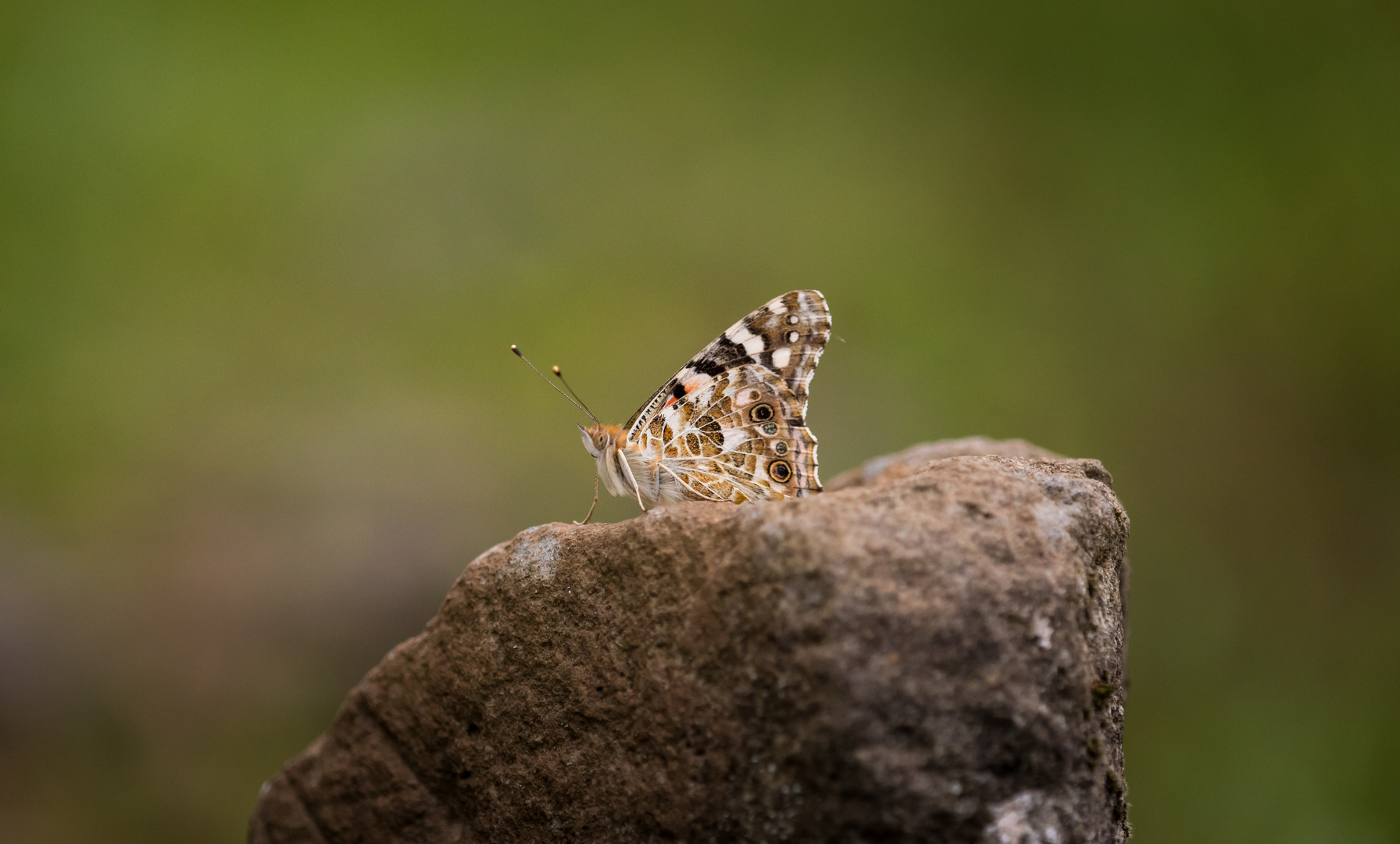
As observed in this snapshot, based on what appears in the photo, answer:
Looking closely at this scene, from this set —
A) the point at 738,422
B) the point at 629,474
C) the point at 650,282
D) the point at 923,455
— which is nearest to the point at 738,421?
the point at 738,422

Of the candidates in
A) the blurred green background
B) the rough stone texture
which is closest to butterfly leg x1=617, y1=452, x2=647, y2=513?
the rough stone texture

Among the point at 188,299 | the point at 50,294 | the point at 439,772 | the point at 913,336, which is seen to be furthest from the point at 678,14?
the point at 439,772

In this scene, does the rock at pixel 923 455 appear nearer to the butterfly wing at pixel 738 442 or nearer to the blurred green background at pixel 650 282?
the butterfly wing at pixel 738 442

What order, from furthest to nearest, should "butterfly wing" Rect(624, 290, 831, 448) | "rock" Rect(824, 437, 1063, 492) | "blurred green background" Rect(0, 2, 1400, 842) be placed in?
"blurred green background" Rect(0, 2, 1400, 842) → "rock" Rect(824, 437, 1063, 492) → "butterfly wing" Rect(624, 290, 831, 448)

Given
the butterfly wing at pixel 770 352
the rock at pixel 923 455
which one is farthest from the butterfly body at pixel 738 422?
the rock at pixel 923 455

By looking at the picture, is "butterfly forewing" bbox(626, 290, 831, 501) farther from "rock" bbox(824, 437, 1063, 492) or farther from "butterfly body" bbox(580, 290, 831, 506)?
"rock" bbox(824, 437, 1063, 492)
